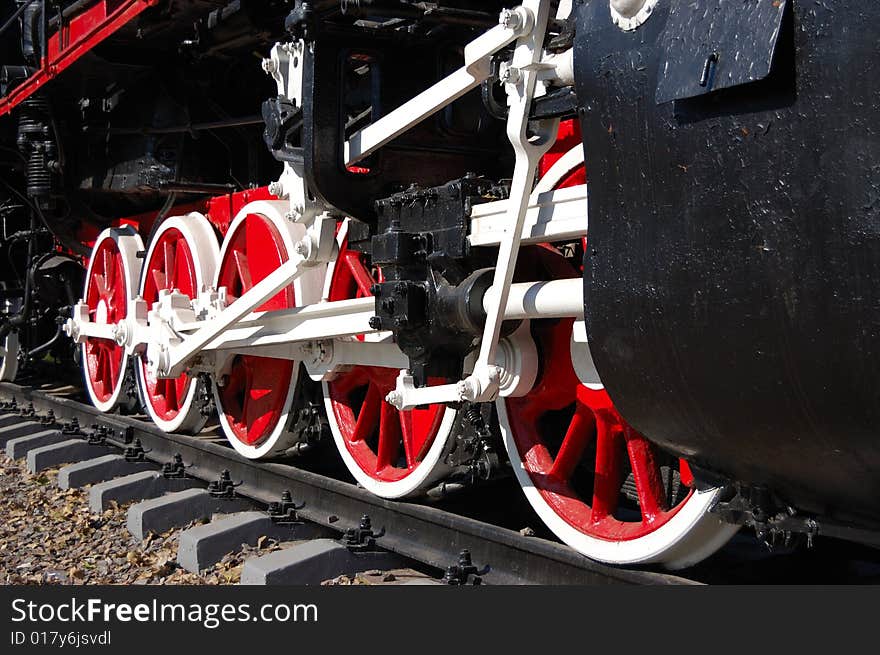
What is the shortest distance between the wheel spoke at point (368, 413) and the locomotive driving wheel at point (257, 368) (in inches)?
18.3

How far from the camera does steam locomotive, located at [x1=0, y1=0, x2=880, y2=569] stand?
1430 mm

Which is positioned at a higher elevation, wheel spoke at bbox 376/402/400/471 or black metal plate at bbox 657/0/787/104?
black metal plate at bbox 657/0/787/104

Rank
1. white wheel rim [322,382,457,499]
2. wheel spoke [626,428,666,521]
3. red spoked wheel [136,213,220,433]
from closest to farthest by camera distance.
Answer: wheel spoke [626,428,666,521], white wheel rim [322,382,457,499], red spoked wheel [136,213,220,433]

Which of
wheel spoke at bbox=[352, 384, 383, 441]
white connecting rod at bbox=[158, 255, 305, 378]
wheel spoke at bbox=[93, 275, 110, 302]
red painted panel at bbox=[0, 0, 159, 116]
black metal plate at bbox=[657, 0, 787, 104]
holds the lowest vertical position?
wheel spoke at bbox=[352, 384, 383, 441]

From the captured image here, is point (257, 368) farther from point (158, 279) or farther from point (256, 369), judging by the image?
point (158, 279)

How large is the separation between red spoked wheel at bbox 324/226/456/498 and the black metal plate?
1.73 m

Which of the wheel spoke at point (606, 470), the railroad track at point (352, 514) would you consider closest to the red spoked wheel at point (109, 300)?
the railroad track at point (352, 514)

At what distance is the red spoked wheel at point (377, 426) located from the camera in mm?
3205

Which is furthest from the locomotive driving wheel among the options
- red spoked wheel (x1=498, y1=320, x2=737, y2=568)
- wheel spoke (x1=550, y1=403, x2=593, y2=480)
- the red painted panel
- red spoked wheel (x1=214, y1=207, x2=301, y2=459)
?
wheel spoke (x1=550, y1=403, x2=593, y2=480)

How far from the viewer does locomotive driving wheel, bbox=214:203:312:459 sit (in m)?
4.01

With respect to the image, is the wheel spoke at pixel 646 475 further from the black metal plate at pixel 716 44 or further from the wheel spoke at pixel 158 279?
the wheel spoke at pixel 158 279

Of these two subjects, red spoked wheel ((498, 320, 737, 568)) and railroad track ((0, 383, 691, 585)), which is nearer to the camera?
red spoked wheel ((498, 320, 737, 568))

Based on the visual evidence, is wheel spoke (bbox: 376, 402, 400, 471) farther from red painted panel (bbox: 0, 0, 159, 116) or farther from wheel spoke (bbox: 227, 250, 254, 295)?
red painted panel (bbox: 0, 0, 159, 116)

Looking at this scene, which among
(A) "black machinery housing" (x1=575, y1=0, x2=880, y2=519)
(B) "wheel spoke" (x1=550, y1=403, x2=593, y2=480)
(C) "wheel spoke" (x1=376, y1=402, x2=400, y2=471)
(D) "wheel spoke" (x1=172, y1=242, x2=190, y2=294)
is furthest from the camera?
(D) "wheel spoke" (x1=172, y1=242, x2=190, y2=294)
